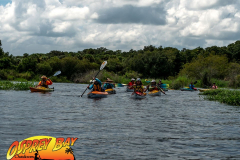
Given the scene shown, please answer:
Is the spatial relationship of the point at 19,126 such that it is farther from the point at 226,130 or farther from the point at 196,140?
the point at 226,130

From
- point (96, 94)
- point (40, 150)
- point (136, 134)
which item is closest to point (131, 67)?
point (96, 94)

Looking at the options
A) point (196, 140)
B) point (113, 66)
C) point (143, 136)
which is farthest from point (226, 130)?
point (113, 66)

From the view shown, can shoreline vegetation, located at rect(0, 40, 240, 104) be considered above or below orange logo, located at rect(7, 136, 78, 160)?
above

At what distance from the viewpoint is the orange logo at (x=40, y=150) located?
5145 millimetres

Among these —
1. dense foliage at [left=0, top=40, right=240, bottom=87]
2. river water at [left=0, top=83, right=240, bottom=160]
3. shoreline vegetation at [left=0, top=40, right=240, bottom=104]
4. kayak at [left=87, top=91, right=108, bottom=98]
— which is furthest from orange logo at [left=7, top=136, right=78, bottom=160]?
dense foliage at [left=0, top=40, right=240, bottom=87]

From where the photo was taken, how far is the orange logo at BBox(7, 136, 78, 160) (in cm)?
514

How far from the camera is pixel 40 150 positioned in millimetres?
5254

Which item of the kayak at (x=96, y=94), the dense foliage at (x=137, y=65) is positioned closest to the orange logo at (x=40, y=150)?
the kayak at (x=96, y=94)

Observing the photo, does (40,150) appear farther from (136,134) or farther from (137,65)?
(137,65)

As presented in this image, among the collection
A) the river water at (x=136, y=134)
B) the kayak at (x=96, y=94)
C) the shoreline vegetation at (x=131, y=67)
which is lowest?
the river water at (x=136, y=134)

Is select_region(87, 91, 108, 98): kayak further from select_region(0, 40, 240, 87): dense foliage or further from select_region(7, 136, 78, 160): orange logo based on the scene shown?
select_region(0, 40, 240, 87): dense foliage

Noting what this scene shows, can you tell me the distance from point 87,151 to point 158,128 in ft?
13.1

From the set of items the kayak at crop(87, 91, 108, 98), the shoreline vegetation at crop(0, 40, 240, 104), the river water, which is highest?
the shoreline vegetation at crop(0, 40, 240, 104)

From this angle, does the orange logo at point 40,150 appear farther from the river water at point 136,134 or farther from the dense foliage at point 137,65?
the dense foliage at point 137,65
